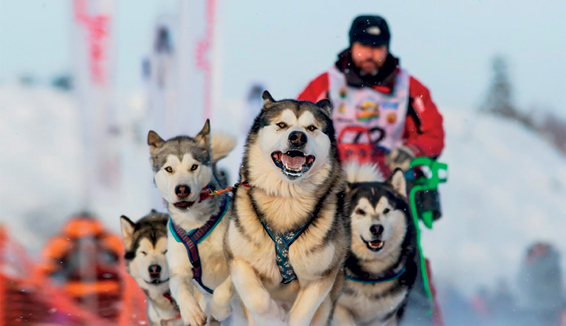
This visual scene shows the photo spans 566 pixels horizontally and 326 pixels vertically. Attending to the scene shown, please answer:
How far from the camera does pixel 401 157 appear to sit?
3.74 m

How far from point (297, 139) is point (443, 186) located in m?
7.41

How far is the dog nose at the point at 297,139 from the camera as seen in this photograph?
242cm

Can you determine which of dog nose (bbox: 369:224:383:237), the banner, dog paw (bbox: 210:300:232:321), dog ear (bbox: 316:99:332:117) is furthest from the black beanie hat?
the banner

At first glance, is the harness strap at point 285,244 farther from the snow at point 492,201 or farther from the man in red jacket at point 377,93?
the snow at point 492,201

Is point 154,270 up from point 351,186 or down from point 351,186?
down

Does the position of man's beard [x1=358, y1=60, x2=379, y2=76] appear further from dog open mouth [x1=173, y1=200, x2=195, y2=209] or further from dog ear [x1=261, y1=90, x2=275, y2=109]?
dog open mouth [x1=173, y1=200, x2=195, y2=209]

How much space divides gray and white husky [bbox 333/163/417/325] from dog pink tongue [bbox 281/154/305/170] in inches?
34.0

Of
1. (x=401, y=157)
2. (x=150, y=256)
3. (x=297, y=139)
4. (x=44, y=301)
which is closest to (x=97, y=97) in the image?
(x=44, y=301)

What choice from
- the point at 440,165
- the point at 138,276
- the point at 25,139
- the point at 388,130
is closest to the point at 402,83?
the point at 388,130

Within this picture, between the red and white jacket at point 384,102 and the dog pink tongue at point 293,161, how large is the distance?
5.53ft

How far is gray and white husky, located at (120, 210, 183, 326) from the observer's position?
3.29 m

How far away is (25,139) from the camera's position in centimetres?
895

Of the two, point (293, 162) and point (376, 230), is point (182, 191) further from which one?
point (376, 230)

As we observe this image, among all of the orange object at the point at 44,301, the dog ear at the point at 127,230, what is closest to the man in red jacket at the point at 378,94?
the dog ear at the point at 127,230
